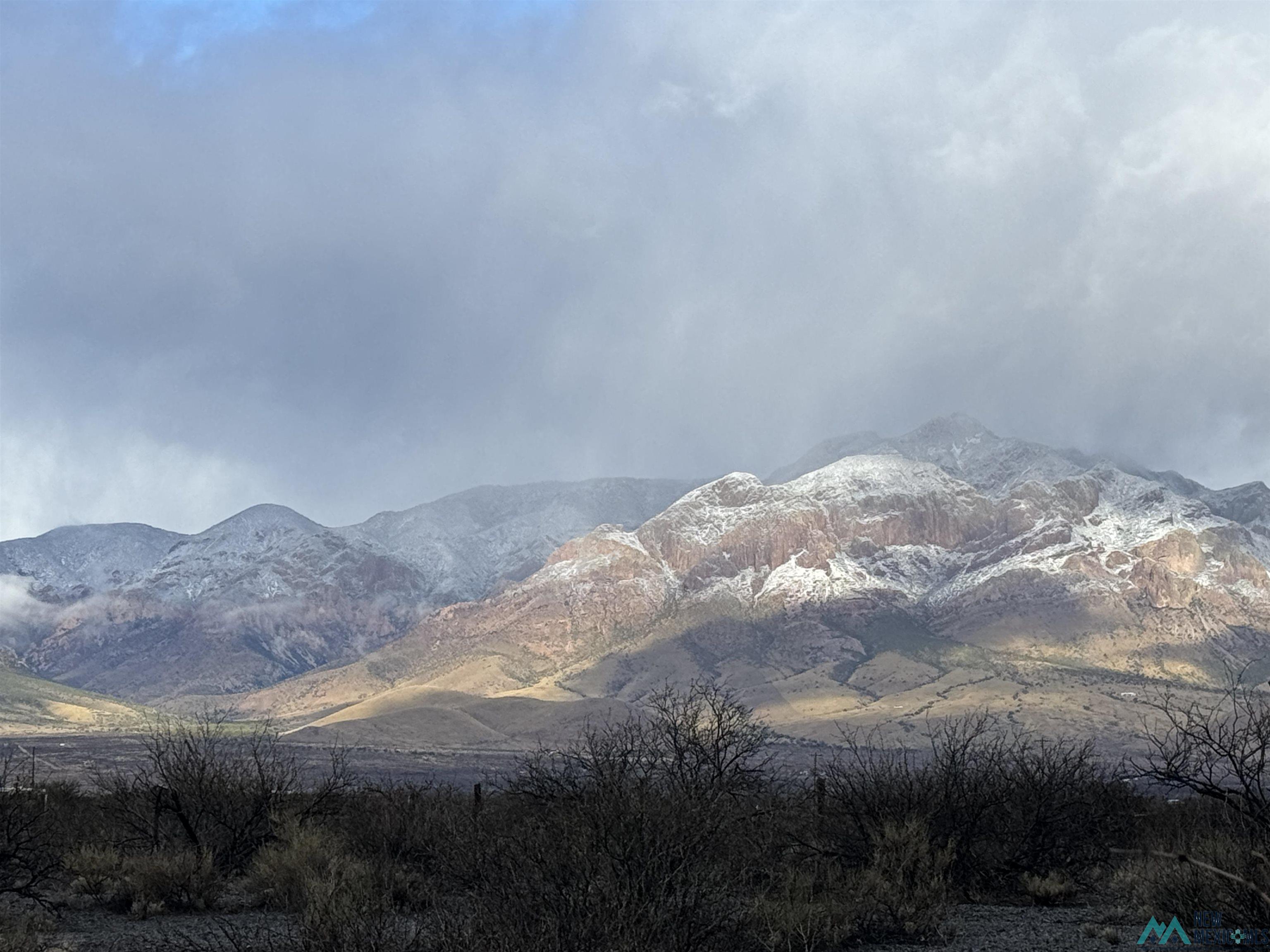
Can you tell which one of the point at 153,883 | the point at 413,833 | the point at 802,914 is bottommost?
the point at 153,883

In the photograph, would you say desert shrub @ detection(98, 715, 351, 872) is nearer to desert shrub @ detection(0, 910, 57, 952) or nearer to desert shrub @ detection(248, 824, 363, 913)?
desert shrub @ detection(248, 824, 363, 913)

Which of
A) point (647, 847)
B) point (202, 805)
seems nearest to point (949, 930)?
point (647, 847)

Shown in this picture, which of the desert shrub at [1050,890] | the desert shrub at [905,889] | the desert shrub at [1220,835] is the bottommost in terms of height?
the desert shrub at [1050,890]

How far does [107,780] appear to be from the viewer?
4172 centimetres

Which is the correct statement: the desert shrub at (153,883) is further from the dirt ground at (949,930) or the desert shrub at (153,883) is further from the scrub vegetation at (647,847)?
the dirt ground at (949,930)

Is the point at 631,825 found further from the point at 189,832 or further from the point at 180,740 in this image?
the point at 180,740

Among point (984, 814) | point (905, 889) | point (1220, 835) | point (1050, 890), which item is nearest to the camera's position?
point (905, 889)

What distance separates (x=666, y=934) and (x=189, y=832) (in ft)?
60.1

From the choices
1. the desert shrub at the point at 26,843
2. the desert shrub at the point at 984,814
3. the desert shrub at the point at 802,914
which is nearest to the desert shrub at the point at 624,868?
the desert shrub at the point at 802,914

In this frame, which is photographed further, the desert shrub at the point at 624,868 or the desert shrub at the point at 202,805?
the desert shrub at the point at 202,805

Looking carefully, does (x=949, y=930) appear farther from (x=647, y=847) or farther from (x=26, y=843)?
(x=26, y=843)

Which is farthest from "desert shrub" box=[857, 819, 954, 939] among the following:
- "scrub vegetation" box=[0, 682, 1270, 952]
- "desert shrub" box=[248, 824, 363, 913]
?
"desert shrub" box=[248, 824, 363, 913]

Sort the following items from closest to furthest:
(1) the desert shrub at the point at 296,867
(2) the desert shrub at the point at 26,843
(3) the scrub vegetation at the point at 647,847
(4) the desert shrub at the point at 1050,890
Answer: (3) the scrub vegetation at the point at 647,847 → (1) the desert shrub at the point at 296,867 → (2) the desert shrub at the point at 26,843 → (4) the desert shrub at the point at 1050,890

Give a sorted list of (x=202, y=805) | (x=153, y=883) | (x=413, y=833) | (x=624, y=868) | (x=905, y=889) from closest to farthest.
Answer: (x=624, y=868)
(x=905, y=889)
(x=153, y=883)
(x=202, y=805)
(x=413, y=833)
